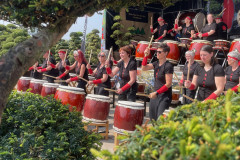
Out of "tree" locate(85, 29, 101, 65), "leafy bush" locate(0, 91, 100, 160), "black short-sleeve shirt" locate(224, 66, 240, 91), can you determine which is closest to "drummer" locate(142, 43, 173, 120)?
"black short-sleeve shirt" locate(224, 66, 240, 91)

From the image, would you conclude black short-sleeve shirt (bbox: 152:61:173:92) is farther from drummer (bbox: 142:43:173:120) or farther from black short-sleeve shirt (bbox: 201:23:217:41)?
black short-sleeve shirt (bbox: 201:23:217:41)

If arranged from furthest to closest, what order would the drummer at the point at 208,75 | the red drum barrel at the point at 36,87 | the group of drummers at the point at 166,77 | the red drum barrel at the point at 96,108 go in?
the red drum barrel at the point at 36,87 < the red drum barrel at the point at 96,108 < the group of drummers at the point at 166,77 < the drummer at the point at 208,75

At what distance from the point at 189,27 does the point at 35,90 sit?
201 inches

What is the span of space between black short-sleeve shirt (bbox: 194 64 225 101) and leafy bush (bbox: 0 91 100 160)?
1844 millimetres

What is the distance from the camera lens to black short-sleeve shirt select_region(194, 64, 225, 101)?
3.82 meters

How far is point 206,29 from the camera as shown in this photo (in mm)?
7980

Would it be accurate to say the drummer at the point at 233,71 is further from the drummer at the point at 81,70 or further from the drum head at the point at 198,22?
the drum head at the point at 198,22

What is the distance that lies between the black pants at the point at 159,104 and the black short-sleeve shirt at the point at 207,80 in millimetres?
467

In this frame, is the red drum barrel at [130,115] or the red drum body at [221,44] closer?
the red drum barrel at [130,115]

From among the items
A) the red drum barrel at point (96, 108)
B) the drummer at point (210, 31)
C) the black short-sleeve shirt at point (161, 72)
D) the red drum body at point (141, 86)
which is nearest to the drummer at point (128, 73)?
the red drum barrel at point (96, 108)

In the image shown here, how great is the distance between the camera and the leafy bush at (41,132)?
8.20 feet

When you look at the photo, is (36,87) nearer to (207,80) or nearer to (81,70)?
(81,70)

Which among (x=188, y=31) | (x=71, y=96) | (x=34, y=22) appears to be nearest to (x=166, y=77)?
(x=71, y=96)

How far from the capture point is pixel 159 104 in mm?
4273
